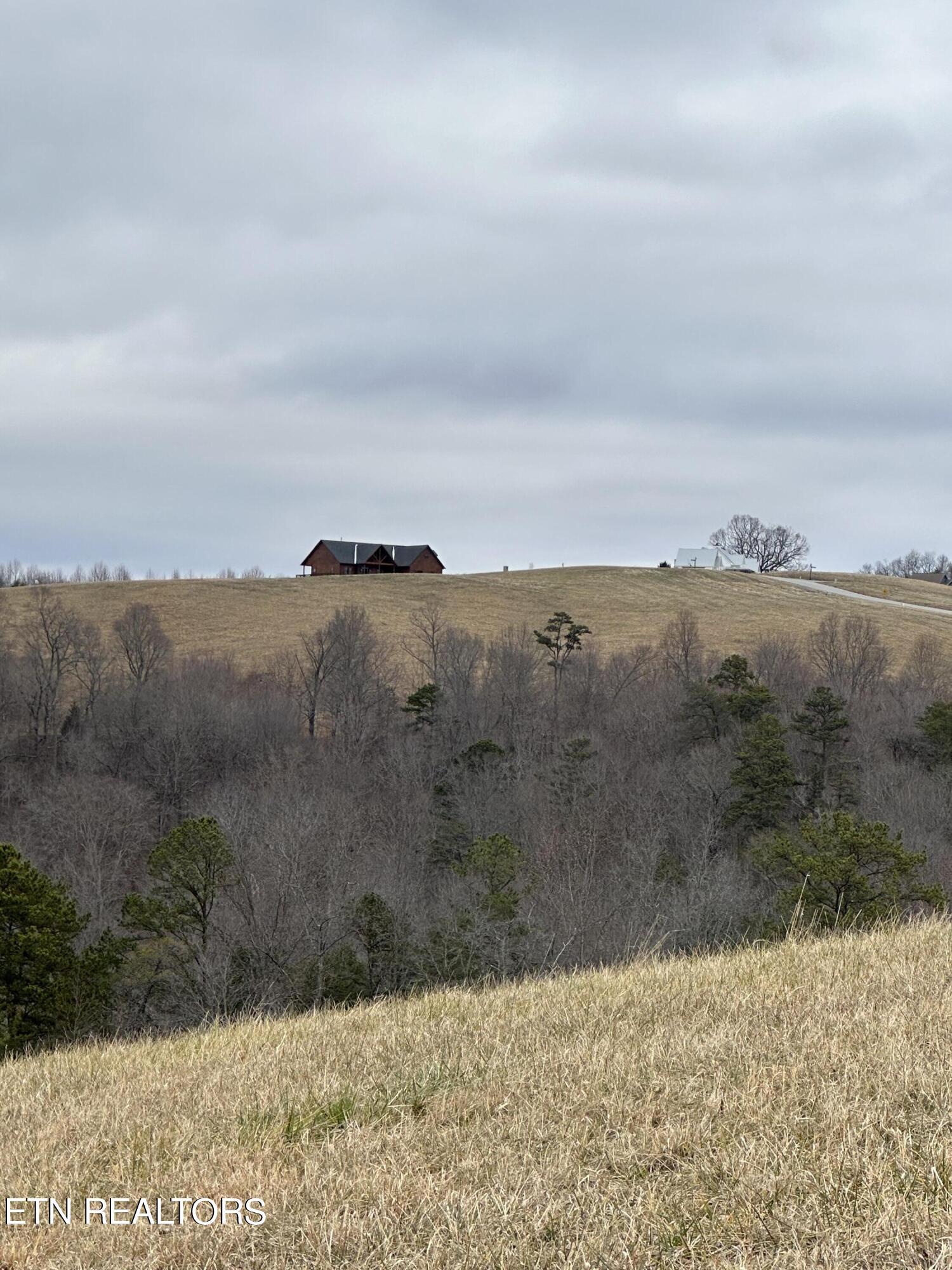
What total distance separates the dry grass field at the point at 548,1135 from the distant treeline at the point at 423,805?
623 cm

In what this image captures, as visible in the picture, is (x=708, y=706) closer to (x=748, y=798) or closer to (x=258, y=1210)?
(x=748, y=798)

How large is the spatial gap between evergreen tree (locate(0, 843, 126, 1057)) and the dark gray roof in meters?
99.2

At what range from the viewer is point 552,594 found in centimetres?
9650

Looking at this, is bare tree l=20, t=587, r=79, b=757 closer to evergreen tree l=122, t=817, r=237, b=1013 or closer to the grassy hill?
the grassy hill

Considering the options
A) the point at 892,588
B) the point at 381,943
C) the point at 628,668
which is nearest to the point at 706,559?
the point at 892,588

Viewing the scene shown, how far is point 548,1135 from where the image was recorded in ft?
13.1

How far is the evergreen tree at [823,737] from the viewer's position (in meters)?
50.5

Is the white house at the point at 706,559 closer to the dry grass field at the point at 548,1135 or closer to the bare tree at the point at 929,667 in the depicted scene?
the bare tree at the point at 929,667

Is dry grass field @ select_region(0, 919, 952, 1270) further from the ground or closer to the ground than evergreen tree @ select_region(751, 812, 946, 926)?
further from the ground

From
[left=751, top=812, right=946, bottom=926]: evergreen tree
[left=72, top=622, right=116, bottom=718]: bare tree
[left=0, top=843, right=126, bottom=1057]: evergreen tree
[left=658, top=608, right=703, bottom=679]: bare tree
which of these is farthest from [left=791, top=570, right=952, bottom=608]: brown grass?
[left=0, top=843, right=126, bottom=1057]: evergreen tree

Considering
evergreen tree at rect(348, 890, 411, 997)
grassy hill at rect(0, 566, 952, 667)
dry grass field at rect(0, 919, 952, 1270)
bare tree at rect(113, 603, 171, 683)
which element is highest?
grassy hill at rect(0, 566, 952, 667)

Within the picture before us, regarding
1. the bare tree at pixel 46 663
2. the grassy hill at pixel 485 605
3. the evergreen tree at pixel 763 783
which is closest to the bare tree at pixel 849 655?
the grassy hill at pixel 485 605

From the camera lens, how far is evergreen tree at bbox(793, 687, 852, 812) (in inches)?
1988

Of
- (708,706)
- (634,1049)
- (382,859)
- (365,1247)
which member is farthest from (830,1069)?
(708,706)
